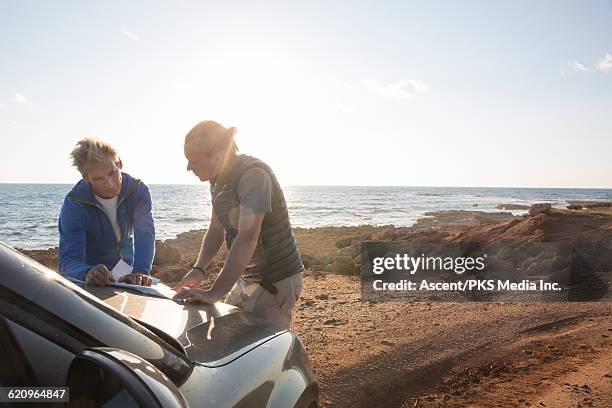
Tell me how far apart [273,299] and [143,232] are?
3.60 ft

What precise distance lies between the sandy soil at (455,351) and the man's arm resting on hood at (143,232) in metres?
2.02

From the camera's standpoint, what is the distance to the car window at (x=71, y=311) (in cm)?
133

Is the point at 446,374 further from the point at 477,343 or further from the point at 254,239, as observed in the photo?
the point at 254,239

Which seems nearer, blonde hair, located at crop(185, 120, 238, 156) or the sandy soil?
blonde hair, located at crop(185, 120, 238, 156)

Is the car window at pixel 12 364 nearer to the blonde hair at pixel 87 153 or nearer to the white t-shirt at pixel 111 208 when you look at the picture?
the blonde hair at pixel 87 153

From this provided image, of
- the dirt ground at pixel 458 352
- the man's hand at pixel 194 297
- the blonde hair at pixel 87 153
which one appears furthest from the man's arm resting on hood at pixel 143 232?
the dirt ground at pixel 458 352

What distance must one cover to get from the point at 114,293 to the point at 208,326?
22.6 inches

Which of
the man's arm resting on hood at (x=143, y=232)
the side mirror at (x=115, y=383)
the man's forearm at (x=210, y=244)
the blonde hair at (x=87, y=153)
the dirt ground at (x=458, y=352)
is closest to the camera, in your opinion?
the side mirror at (x=115, y=383)

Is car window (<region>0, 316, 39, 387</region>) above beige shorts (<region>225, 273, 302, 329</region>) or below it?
above

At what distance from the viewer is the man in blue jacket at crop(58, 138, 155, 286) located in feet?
10.4

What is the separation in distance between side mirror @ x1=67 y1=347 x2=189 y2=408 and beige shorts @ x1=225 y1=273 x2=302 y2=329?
6.43 feet

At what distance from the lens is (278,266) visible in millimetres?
3254

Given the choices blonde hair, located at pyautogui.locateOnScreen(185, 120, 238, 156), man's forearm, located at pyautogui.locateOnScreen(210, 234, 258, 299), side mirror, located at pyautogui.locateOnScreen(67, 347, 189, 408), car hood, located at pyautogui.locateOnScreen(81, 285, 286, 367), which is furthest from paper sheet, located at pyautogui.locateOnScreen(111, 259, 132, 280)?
side mirror, located at pyautogui.locateOnScreen(67, 347, 189, 408)

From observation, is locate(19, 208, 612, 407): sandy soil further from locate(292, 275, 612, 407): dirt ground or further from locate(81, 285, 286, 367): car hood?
locate(81, 285, 286, 367): car hood
